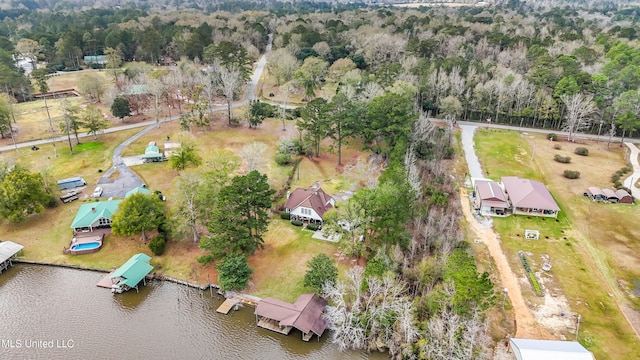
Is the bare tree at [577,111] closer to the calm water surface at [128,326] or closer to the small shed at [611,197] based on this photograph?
the small shed at [611,197]

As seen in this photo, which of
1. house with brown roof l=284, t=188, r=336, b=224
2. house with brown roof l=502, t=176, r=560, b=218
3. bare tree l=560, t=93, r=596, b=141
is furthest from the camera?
bare tree l=560, t=93, r=596, b=141

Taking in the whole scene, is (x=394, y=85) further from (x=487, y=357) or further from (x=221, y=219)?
(x=487, y=357)

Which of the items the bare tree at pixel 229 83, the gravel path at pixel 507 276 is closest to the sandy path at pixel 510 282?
the gravel path at pixel 507 276

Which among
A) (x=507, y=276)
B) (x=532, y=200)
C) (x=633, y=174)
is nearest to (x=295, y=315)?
(x=507, y=276)

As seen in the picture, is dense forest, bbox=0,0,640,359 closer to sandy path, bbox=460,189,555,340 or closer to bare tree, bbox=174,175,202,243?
bare tree, bbox=174,175,202,243

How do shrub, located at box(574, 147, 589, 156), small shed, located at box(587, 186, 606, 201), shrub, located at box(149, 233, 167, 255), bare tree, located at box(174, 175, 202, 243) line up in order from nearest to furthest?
shrub, located at box(149, 233, 167, 255), bare tree, located at box(174, 175, 202, 243), small shed, located at box(587, 186, 606, 201), shrub, located at box(574, 147, 589, 156)

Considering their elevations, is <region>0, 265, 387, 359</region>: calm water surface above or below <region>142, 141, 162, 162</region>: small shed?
below

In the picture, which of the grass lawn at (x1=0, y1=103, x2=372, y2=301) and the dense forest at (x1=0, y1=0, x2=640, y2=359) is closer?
the dense forest at (x1=0, y1=0, x2=640, y2=359)

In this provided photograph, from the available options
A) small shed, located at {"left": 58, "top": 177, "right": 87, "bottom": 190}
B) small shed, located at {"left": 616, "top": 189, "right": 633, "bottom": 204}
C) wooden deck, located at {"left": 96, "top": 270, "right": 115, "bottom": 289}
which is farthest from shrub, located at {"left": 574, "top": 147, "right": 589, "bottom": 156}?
small shed, located at {"left": 58, "top": 177, "right": 87, "bottom": 190}
